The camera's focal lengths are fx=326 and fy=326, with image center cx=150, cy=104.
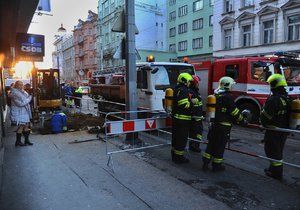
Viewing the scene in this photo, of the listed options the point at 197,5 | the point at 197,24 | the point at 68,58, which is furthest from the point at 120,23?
the point at 68,58

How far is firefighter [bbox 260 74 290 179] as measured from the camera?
565 cm

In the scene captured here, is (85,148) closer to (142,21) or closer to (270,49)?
(270,49)

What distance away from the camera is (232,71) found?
40.2 feet

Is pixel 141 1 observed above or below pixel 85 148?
above

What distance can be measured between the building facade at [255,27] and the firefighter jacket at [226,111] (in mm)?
20339

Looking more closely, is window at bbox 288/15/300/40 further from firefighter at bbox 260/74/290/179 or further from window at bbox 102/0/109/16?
window at bbox 102/0/109/16

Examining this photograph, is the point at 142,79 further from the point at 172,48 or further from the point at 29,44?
the point at 172,48

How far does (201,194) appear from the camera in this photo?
201 inches

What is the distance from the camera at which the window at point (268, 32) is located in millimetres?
26469

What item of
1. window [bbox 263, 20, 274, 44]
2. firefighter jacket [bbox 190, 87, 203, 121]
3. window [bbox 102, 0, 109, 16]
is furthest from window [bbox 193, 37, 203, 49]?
firefighter jacket [bbox 190, 87, 203, 121]

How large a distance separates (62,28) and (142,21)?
117 feet

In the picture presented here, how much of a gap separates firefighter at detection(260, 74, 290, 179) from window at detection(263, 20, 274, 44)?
22.4 meters

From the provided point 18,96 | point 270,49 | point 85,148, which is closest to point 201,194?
point 85,148

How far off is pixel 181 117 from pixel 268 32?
75.3ft
